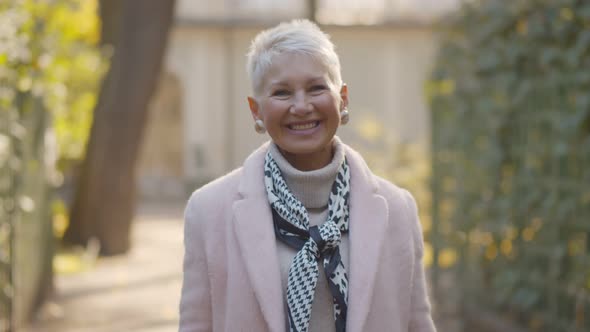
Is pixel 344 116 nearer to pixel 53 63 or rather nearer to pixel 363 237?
pixel 363 237

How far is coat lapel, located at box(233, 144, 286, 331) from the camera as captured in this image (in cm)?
226

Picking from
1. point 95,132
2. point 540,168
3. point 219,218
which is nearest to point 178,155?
point 95,132

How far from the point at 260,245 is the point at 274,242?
0.13ft

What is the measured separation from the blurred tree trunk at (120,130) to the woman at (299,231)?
7.56m

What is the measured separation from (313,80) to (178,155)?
1990 centimetres

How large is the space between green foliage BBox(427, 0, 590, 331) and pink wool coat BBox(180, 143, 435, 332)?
2.80 metres

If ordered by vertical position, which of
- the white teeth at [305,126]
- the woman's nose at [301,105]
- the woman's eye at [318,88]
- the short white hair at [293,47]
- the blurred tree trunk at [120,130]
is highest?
the short white hair at [293,47]

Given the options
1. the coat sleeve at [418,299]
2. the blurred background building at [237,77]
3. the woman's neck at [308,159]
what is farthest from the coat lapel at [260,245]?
the blurred background building at [237,77]

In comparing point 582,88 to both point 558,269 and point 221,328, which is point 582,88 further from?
point 221,328

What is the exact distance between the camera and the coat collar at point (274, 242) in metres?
2.26

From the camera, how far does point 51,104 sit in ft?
26.6

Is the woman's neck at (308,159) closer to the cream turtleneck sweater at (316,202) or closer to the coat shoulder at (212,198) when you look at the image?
the cream turtleneck sweater at (316,202)

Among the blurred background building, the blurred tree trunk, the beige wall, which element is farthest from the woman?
the beige wall

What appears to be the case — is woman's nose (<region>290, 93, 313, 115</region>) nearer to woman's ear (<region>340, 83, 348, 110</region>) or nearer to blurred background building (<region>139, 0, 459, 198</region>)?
woman's ear (<region>340, 83, 348, 110</region>)
